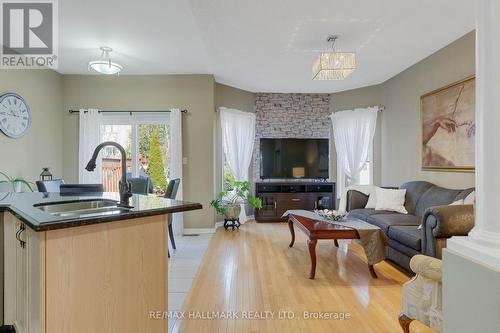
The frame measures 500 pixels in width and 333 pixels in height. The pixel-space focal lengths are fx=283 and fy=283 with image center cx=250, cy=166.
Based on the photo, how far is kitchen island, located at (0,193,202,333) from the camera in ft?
4.16

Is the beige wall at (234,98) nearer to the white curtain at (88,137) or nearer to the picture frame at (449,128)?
the white curtain at (88,137)

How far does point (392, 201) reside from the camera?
4.12 meters

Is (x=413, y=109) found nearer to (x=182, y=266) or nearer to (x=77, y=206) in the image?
(x=182, y=266)

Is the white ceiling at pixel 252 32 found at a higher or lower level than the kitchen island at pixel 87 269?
higher

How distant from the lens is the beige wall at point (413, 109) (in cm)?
354

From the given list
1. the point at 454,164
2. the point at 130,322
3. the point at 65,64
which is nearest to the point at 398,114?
the point at 454,164

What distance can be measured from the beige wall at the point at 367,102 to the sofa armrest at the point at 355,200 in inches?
51.0

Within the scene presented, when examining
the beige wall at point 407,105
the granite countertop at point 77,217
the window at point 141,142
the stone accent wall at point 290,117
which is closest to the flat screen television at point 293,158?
the stone accent wall at point 290,117

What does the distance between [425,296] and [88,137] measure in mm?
5182

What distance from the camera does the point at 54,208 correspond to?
2020mm

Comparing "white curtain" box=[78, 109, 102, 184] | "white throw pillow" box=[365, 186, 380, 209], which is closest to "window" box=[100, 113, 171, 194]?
"white curtain" box=[78, 109, 102, 184]

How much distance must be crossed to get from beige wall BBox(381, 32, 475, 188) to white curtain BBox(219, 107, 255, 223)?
2.67 m

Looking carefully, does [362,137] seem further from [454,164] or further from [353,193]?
[454,164]

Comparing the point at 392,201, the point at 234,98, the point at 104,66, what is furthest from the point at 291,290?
the point at 234,98
